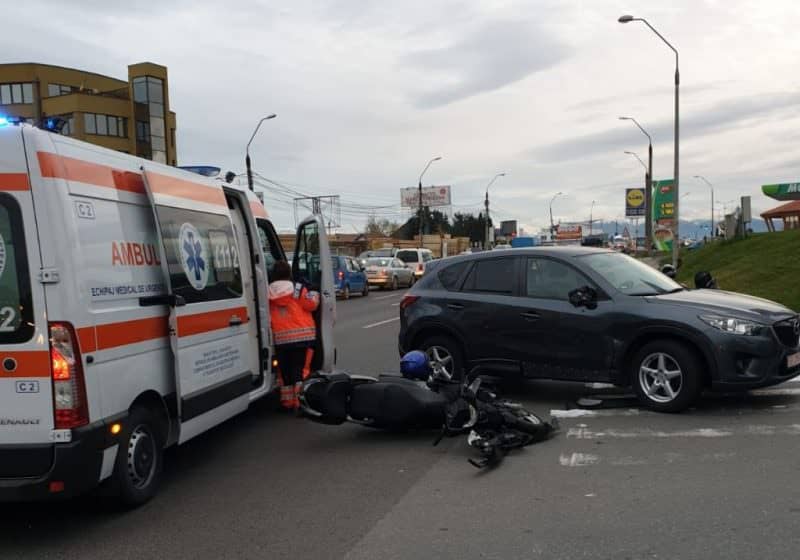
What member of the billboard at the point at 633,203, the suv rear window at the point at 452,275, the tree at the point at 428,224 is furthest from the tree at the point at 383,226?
the suv rear window at the point at 452,275

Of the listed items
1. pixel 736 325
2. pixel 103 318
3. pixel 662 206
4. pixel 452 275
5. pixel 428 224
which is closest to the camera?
pixel 103 318

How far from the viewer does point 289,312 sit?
7129 mm

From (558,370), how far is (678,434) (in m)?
1.51

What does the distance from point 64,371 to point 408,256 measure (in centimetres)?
3336

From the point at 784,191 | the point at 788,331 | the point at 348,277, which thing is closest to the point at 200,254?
the point at 788,331

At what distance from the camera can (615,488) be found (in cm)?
493

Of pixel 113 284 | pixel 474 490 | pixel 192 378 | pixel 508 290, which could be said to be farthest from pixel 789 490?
pixel 113 284

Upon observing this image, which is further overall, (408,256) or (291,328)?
(408,256)

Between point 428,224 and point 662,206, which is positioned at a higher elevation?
point 428,224

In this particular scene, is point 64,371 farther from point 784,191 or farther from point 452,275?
point 784,191

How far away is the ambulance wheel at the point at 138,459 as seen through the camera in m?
4.55

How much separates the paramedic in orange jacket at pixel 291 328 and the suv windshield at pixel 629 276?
3.06 metres

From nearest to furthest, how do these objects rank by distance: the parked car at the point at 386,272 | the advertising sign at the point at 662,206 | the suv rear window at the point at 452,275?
the suv rear window at the point at 452,275
the parked car at the point at 386,272
the advertising sign at the point at 662,206

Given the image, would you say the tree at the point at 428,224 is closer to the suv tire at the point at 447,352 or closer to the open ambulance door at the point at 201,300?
the suv tire at the point at 447,352
